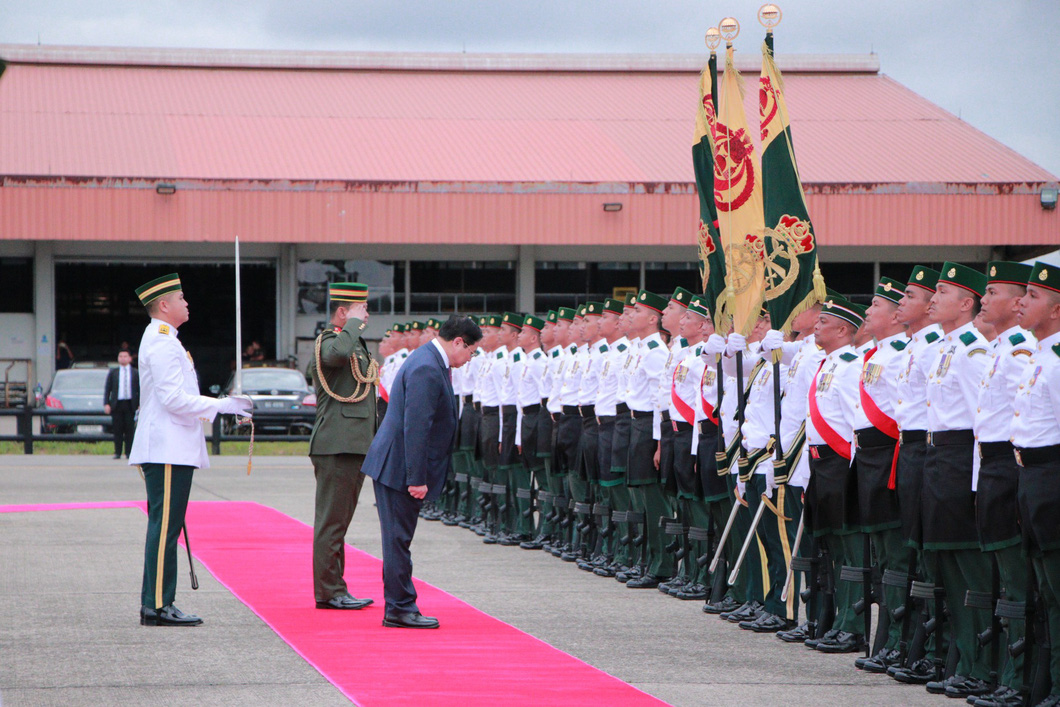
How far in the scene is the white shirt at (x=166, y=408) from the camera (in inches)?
313

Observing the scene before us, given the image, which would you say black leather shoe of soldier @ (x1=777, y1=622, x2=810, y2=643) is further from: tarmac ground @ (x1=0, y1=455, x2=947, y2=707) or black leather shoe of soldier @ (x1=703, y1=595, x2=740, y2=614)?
black leather shoe of soldier @ (x1=703, y1=595, x2=740, y2=614)

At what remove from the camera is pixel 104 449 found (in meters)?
25.0

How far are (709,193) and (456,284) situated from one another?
24453 mm

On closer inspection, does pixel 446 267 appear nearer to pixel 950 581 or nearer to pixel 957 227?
pixel 957 227

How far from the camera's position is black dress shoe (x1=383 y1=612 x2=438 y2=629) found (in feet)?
26.2

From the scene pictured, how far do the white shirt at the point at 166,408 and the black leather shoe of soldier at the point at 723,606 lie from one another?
11.4 ft

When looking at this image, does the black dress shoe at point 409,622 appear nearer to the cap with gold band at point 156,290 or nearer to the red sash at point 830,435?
the cap with gold band at point 156,290

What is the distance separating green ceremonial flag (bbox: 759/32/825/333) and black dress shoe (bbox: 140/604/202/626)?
4139 millimetres

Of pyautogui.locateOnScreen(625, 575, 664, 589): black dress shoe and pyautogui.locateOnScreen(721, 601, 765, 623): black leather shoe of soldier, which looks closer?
pyautogui.locateOnScreen(721, 601, 765, 623): black leather shoe of soldier

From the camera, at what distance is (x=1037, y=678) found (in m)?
5.94

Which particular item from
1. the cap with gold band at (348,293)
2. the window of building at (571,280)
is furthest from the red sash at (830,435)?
the window of building at (571,280)

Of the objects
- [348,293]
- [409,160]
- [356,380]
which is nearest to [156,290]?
[348,293]

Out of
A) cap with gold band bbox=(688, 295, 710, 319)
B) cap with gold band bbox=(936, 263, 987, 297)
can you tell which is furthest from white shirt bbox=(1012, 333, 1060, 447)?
cap with gold band bbox=(688, 295, 710, 319)

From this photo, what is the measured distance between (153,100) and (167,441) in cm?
2771
